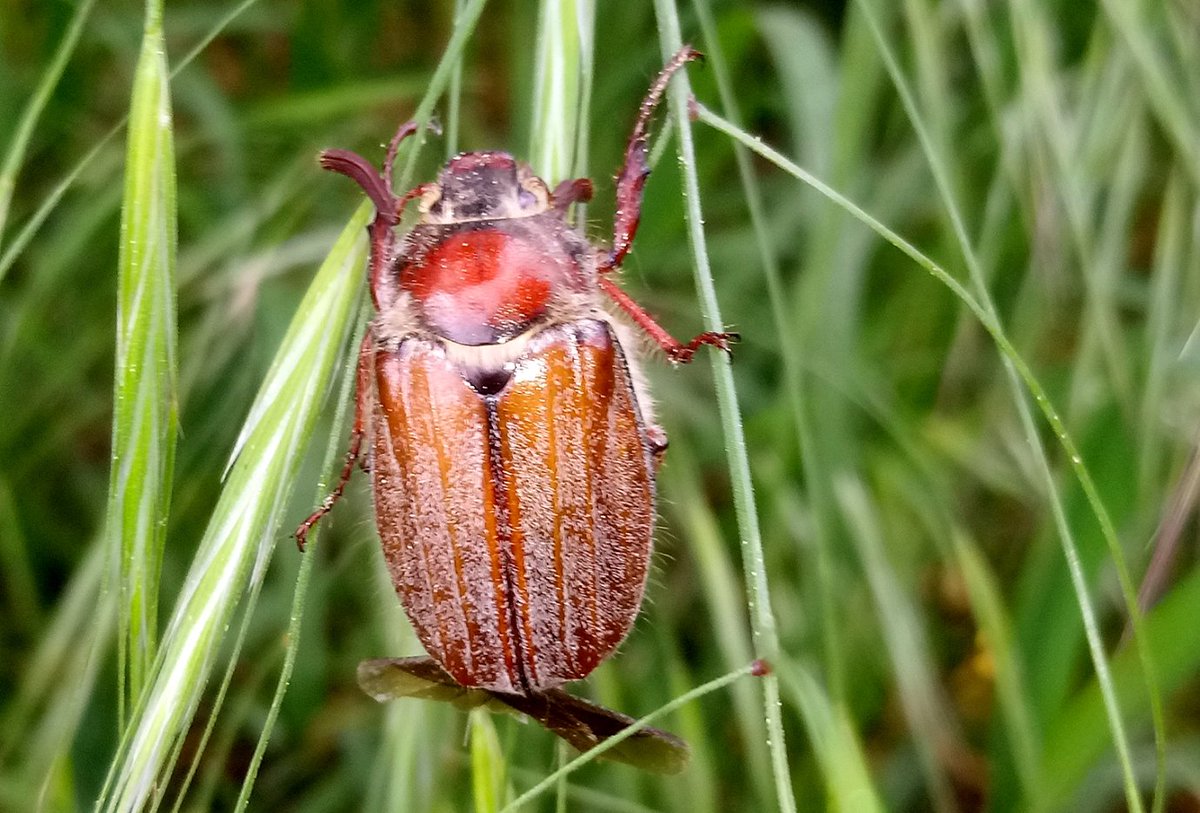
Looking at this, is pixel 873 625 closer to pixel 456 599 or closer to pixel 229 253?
pixel 456 599

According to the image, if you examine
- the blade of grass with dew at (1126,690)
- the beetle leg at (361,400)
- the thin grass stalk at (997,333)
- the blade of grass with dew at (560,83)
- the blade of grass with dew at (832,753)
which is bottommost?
the blade of grass with dew at (832,753)

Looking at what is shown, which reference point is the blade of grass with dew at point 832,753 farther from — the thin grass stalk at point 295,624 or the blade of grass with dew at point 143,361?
the blade of grass with dew at point 143,361

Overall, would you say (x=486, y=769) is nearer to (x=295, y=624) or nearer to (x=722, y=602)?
(x=295, y=624)

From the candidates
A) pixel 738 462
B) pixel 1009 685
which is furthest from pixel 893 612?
Answer: pixel 738 462

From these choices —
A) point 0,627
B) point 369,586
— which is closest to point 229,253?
point 369,586

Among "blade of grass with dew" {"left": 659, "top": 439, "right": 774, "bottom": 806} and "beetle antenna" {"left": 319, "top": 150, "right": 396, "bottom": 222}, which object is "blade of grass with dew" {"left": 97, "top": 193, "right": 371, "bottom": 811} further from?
"blade of grass with dew" {"left": 659, "top": 439, "right": 774, "bottom": 806}

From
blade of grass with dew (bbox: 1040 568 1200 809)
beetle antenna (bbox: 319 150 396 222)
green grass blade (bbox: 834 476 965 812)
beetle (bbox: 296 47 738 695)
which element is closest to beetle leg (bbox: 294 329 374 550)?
beetle (bbox: 296 47 738 695)

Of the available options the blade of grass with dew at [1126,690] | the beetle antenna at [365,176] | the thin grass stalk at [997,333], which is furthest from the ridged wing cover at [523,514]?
the blade of grass with dew at [1126,690]
